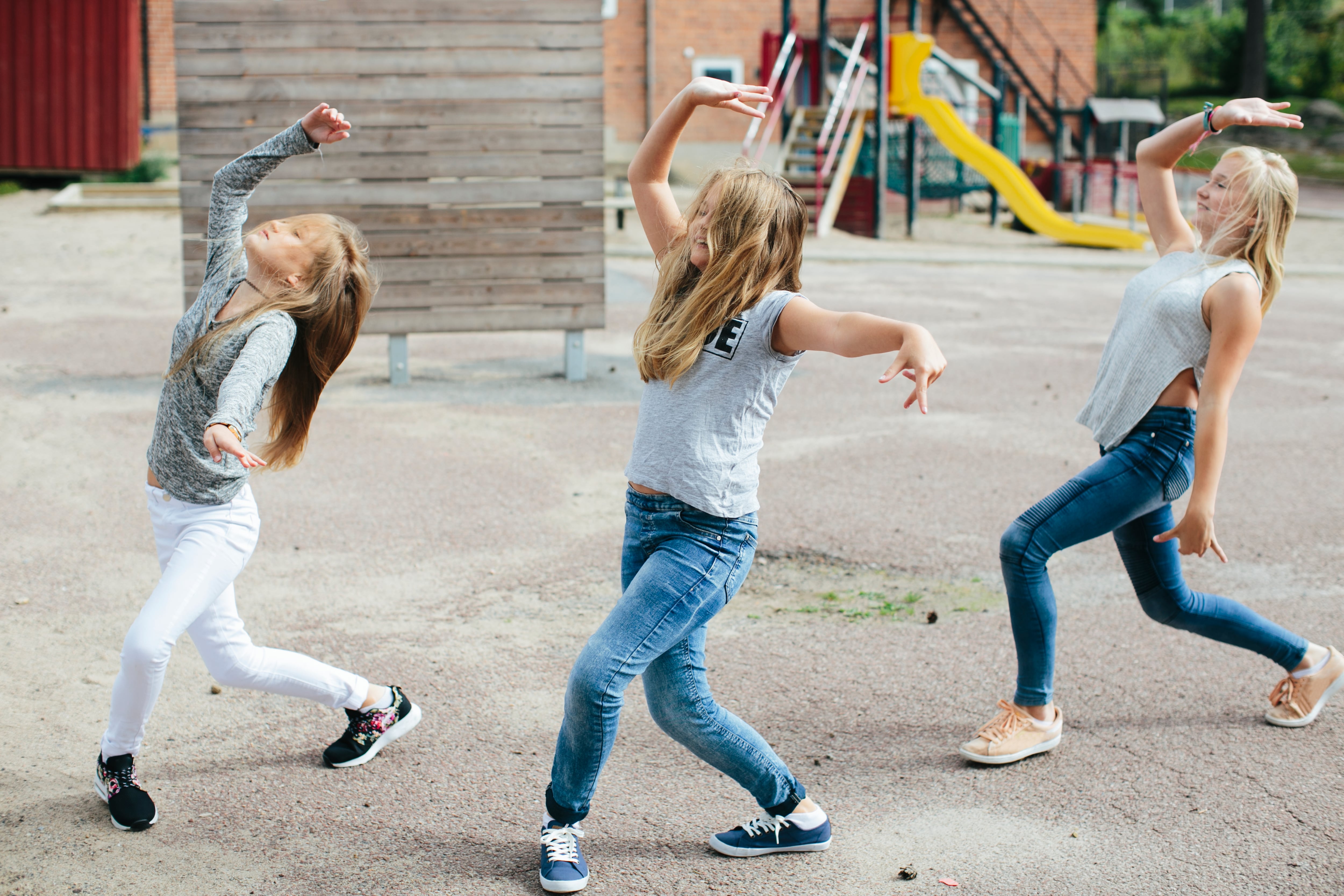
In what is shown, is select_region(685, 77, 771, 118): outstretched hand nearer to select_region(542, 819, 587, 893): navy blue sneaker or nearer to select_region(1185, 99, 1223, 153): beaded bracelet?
select_region(1185, 99, 1223, 153): beaded bracelet

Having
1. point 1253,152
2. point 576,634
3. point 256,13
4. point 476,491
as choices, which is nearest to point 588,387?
point 476,491

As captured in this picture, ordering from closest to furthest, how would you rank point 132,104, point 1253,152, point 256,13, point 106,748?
1. point 106,748
2. point 1253,152
3. point 256,13
4. point 132,104

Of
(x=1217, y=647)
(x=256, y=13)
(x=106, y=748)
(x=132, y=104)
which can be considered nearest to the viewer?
(x=106, y=748)

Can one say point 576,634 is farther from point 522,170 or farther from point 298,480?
point 522,170

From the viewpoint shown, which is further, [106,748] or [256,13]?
[256,13]

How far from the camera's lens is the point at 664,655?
2.95 m

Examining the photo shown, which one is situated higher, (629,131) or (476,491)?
(629,131)

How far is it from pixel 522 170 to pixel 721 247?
6.42 meters

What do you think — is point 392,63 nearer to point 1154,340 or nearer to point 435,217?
point 435,217

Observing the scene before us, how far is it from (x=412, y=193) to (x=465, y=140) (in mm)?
533

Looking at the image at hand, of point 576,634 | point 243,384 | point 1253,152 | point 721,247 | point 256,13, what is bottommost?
point 576,634

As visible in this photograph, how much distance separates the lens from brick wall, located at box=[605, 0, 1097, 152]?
1001 inches

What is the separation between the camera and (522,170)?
891cm

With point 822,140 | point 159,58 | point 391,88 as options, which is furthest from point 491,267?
point 159,58
